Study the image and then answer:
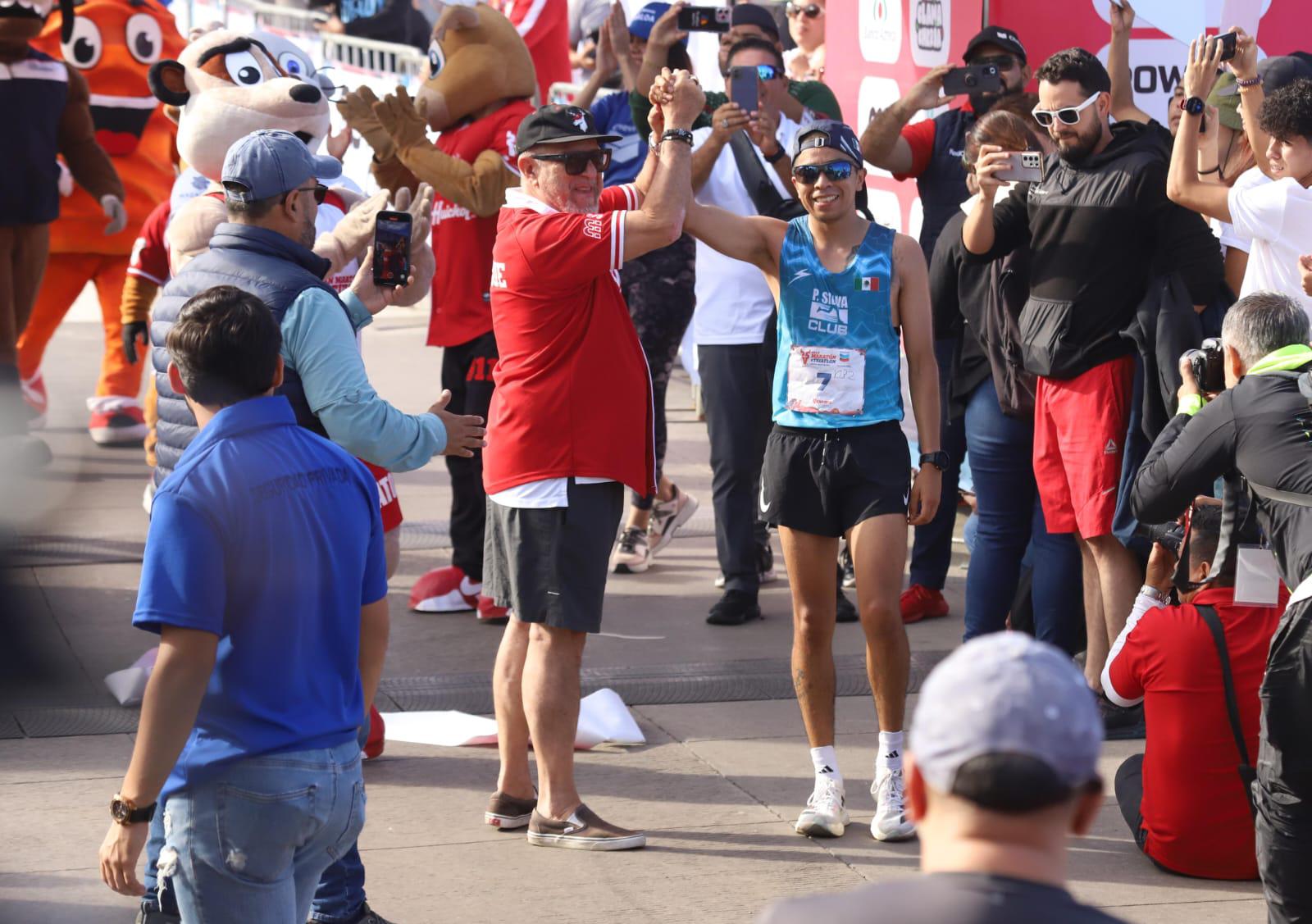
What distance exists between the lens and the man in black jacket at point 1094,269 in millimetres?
5902

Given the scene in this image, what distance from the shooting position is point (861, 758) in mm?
5703

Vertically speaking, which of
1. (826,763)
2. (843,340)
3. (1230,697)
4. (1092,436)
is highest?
(843,340)

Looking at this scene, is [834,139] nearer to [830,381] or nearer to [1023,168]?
[830,381]

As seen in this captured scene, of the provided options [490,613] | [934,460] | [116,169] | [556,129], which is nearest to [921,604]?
[490,613]

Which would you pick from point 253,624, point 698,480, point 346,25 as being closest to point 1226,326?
point 253,624

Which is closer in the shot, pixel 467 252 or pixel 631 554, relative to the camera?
pixel 467 252

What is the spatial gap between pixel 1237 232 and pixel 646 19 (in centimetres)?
324

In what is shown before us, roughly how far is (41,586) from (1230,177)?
16.9 ft

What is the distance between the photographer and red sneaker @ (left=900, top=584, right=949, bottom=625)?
24.0ft

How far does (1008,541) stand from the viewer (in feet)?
21.3

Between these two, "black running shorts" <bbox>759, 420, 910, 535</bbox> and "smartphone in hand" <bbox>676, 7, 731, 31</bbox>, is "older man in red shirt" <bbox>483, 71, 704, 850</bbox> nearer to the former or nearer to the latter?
"black running shorts" <bbox>759, 420, 910, 535</bbox>

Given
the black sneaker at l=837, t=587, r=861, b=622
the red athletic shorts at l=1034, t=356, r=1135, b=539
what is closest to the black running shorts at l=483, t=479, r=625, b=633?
the red athletic shorts at l=1034, t=356, r=1135, b=539

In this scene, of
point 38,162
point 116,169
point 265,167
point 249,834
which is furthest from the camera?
→ point 116,169

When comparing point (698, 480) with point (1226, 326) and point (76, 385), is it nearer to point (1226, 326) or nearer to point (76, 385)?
point (1226, 326)
